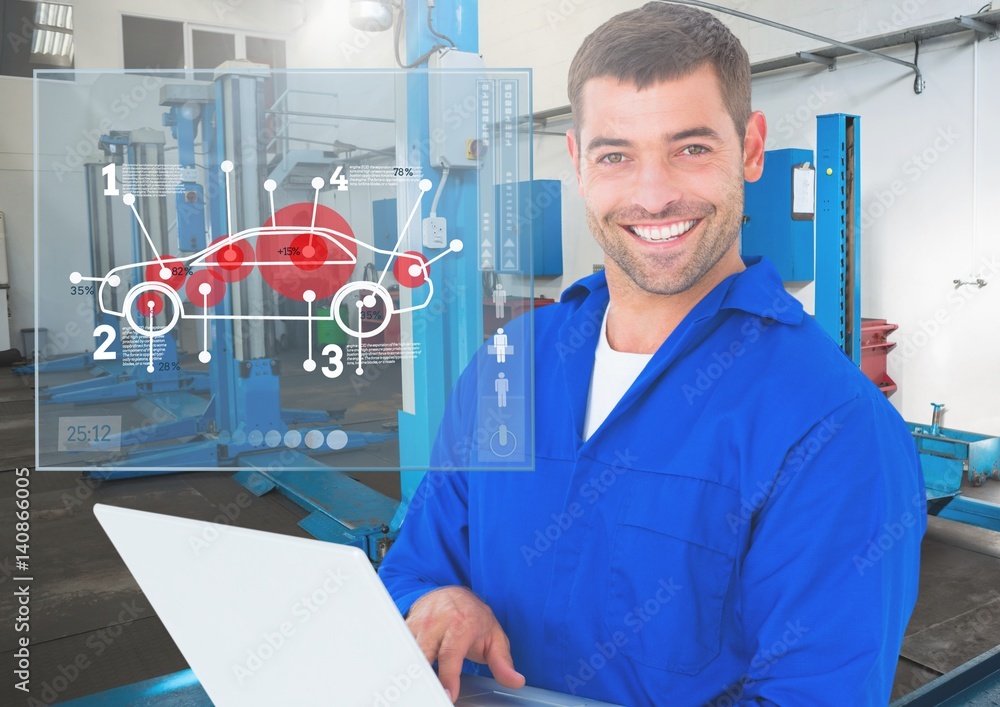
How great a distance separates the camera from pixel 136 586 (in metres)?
3.51

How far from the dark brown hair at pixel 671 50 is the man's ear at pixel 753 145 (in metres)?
0.02

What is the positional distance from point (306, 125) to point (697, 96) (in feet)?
2.33

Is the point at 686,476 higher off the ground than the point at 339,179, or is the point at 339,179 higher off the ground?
the point at 339,179

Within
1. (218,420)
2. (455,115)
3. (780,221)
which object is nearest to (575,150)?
(455,115)

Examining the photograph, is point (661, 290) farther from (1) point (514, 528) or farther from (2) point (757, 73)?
(2) point (757, 73)

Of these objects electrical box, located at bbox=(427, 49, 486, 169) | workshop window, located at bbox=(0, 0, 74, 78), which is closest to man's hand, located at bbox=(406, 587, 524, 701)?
electrical box, located at bbox=(427, 49, 486, 169)

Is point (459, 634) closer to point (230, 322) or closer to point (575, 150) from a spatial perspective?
point (575, 150)

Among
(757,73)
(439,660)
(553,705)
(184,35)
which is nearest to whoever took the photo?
(553,705)

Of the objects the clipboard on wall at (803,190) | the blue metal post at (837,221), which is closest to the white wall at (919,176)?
the clipboard on wall at (803,190)

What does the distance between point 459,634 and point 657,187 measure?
56cm

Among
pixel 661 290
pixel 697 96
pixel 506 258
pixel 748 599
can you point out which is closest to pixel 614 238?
pixel 661 290

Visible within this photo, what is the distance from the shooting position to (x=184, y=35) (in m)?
10.2

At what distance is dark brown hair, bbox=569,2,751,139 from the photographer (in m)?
0.92

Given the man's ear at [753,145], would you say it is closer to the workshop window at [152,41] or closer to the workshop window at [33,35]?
the workshop window at [152,41]
